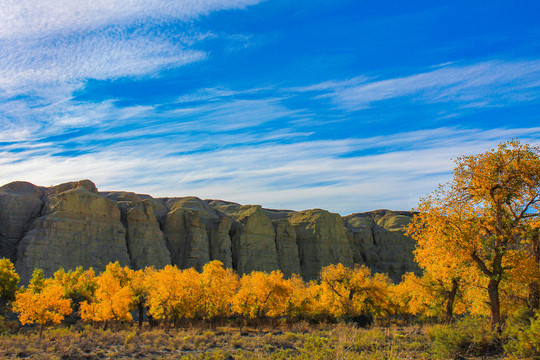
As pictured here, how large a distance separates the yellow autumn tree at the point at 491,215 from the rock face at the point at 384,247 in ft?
332

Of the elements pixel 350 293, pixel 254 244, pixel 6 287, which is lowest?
pixel 350 293

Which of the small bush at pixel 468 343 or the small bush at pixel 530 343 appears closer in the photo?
the small bush at pixel 530 343

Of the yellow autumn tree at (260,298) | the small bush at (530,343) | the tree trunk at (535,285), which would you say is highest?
the tree trunk at (535,285)

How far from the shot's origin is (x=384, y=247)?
129500mm

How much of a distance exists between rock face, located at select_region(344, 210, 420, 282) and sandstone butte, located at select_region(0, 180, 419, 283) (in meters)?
0.29

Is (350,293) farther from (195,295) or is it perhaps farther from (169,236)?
(169,236)

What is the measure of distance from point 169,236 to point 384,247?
215 ft

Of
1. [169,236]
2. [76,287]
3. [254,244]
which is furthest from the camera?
[254,244]

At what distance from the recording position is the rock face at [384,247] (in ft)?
398

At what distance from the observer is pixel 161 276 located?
1953 inches

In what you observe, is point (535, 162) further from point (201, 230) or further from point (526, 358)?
point (201, 230)

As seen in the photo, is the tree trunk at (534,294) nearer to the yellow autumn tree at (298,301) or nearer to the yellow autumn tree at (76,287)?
the yellow autumn tree at (298,301)

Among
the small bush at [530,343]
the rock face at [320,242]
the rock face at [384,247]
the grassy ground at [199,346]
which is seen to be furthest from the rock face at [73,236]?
the small bush at [530,343]

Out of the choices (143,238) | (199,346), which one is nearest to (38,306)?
(199,346)
